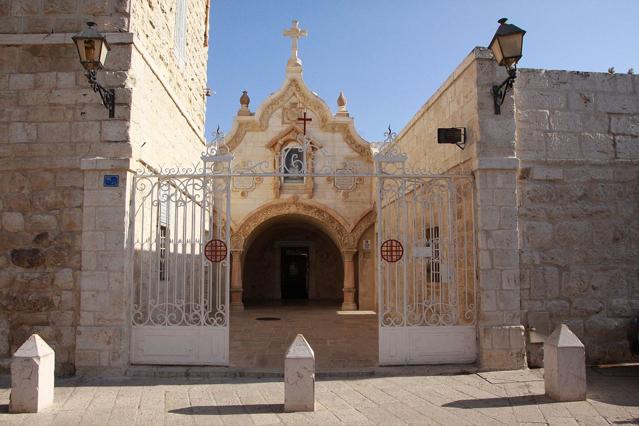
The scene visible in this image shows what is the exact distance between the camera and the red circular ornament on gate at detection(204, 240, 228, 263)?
6.09 meters

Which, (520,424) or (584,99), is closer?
(520,424)

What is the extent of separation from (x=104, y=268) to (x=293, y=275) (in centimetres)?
1469

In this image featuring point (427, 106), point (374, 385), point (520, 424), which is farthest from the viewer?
point (427, 106)

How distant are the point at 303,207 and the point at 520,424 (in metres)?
10.9

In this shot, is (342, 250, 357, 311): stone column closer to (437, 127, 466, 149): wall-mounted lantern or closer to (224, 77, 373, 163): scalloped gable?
(224, 77, 373, 163): scalloped gable

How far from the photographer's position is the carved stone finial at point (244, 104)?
49.3 ft

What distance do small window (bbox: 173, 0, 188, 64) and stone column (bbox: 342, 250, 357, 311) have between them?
760 cm

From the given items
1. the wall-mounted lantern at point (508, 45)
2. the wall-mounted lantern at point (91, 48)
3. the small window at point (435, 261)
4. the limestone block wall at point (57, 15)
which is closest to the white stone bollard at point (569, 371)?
the small window at point (435, 261)

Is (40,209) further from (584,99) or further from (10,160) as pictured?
(584,99)

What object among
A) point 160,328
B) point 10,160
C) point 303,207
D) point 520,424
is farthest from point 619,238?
point 303,207

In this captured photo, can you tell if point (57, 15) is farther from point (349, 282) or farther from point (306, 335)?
point (349, 282)

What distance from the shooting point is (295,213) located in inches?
579

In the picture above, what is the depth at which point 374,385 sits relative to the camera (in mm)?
5402

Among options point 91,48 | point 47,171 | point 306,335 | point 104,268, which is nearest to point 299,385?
point 104,268
